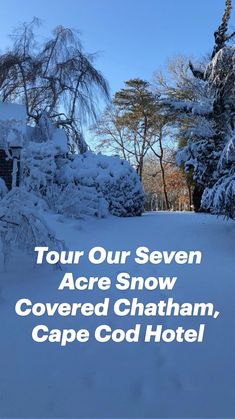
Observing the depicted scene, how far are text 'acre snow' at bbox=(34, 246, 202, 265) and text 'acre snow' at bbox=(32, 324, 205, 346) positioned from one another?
1794mm

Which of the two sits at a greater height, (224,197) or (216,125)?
(216,125)

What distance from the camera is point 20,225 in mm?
5098

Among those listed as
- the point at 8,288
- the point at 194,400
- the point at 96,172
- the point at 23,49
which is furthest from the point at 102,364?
the point at 23,49

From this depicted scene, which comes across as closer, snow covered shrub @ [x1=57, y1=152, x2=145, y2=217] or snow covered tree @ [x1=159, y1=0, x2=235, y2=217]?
snow covered tree @ [x1=159, y1=0, x2=235, y2=217]

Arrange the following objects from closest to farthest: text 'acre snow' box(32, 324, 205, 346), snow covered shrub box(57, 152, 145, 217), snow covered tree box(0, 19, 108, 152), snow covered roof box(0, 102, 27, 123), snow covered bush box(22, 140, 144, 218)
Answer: text 'acre snow' box(32, 324, 205, 346) < snow covered bush box(22, 140, 144, 218) < snow covered shrub box(57, 152, 145, 217) < snow covered roof box(0, 102, 27, 123) < snow covered tree box(0, 19, 108, 152)

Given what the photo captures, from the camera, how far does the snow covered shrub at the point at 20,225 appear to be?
16.6 ft

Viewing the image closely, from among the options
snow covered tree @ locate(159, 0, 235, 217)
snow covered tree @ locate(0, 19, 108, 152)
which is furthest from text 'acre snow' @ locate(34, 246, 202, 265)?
snow covered tree @ locate(0, 19, 108, 152)

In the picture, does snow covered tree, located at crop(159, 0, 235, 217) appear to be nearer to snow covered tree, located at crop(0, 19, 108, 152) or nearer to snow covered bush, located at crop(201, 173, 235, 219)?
snow covered bush, located at crop(201, 173, 235, 219)

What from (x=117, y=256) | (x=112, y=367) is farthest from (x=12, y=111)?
(x=112, y=367)

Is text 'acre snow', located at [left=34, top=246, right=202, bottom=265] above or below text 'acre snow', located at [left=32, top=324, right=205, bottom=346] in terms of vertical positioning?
above

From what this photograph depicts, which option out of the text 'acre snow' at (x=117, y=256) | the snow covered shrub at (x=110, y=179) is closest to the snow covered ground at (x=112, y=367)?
A: the text 'acre snow' at (x=117, y=256)

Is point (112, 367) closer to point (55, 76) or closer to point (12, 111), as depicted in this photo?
point (12, 111)

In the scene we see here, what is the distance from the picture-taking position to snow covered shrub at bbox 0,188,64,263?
5047 mm

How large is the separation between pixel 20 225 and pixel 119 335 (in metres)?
2.22
